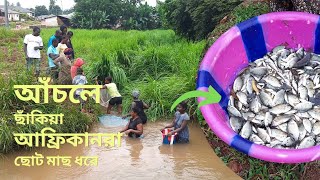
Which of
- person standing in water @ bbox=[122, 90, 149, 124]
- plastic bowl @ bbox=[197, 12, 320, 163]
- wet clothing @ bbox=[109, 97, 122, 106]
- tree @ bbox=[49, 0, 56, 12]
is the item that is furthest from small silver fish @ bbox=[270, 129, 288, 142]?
tree @ bbox=[49, 0, 56, 12]

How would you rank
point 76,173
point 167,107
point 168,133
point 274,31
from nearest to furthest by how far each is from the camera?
point 274,31 < point 76,173 < point 168,133 < point 167,107

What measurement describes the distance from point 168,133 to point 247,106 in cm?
211

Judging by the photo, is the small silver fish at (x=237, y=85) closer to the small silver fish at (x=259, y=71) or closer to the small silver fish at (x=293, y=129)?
the small silver fish at (x=259, y=71)

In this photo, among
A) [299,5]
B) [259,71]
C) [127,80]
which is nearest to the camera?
[259,71]

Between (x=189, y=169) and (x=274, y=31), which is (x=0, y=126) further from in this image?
(x=274, y=31)

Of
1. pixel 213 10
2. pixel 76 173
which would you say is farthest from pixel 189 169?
pixel 213 10

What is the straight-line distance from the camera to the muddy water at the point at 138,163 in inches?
154

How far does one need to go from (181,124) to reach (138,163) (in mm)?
621

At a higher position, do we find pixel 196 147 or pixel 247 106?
pixel 247 106

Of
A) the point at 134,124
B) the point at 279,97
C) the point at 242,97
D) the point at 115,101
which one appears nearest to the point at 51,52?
the point at 115,101

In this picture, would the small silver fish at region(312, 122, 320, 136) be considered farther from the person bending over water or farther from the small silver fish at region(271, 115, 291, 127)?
the person bending over water

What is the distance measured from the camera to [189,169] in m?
4.09

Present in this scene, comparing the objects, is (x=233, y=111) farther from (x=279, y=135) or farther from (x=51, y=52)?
(x=51, y=52)

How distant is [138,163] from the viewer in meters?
4.20
